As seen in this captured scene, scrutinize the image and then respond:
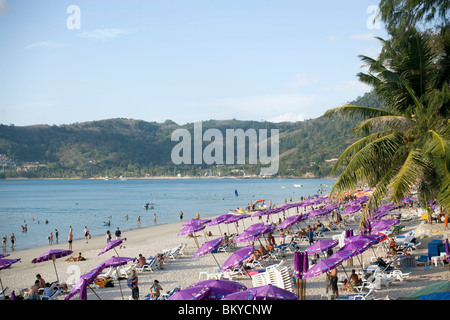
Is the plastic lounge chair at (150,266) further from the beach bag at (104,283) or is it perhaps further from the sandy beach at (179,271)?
the beach bag at (104,283)

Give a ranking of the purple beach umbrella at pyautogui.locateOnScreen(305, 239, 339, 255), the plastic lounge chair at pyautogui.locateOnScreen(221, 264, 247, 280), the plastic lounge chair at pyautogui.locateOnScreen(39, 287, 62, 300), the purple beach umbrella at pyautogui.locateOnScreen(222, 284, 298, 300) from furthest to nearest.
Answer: the plastic lounge chair at pyautogui.locateOnScreen(221, 264, 247, 280), the purple beach umbrella at pyautogui.locateOnScreen(305, 239, 339, 255), the plastic lounge chair at pyautogui.locateOnScreen(39, 287, 62, 300), the purple beach umbrella at pyautogui.locateOnScreen(222, 284, 298, 300)

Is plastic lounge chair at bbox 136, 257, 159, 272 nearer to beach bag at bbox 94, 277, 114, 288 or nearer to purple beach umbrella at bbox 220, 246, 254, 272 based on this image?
beach bag at bbox 94, 277, 114, 288

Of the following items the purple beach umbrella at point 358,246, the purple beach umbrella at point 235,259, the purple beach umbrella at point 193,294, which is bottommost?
the purple beach umbrella at point 235,259

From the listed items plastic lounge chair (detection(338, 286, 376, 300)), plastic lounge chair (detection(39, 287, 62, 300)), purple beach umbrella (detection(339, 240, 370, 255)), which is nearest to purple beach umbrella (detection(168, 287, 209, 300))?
plastic lounge chair (detection(338, 286, 376, 300))

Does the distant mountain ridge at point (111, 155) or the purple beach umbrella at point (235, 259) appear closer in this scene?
the purple beach umbrella at point (235, 259)

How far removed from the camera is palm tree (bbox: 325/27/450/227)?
25.3 feet

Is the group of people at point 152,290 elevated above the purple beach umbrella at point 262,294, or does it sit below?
below

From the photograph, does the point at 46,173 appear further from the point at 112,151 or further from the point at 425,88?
the point at 425,88

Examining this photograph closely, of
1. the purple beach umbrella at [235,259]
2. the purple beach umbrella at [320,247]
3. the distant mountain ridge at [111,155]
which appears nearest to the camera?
the purple beach umbrella at [235,259]

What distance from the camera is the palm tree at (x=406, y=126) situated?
771 cm

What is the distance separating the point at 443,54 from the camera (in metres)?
9.68

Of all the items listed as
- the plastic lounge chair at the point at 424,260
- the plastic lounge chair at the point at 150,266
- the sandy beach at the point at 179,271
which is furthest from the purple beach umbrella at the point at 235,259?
the plastic lounge chair at the point at 424,260
